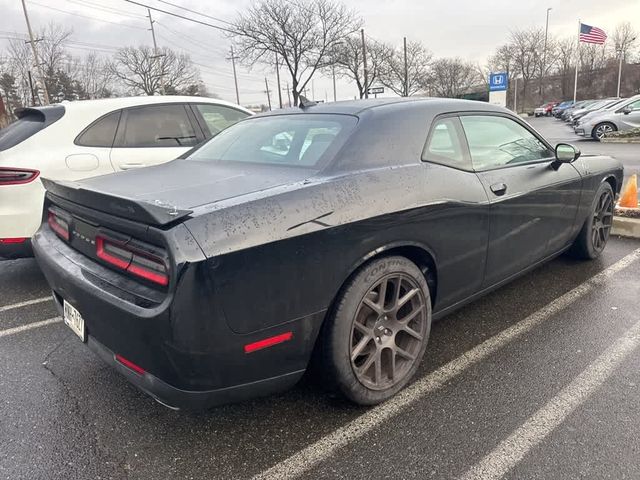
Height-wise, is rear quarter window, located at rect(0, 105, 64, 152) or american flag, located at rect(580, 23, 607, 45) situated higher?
american flag, located at rect(580, 23, 607, 45)

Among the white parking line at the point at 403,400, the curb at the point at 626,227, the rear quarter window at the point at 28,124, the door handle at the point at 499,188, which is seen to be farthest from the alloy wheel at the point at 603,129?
the rear quarter window at the point at 28,124

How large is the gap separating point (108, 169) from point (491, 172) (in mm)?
3288

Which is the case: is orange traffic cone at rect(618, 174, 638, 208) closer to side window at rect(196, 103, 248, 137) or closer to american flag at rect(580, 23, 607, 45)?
side window at rect(196, 103, 248, 137)

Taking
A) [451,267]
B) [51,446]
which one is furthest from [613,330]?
[51,446]

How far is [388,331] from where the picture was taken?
236 centimetres

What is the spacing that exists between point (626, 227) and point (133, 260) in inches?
202

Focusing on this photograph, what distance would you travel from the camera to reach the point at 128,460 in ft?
6.58

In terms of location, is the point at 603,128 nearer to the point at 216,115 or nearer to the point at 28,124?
the point at 216,115

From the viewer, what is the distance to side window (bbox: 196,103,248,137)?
5094 mm

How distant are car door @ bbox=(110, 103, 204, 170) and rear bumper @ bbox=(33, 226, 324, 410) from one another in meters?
2.49

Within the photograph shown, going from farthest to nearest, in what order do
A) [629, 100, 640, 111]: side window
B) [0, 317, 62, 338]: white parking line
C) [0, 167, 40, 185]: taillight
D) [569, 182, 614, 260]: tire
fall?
[629, 100, 640, 111]: side window → [569, 182, 614, 260]: tire → [0, 167, 40, 185]: taillight → [0, 317, 62, 338]: white parking line

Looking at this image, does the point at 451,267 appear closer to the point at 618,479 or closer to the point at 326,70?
the point at 618,479

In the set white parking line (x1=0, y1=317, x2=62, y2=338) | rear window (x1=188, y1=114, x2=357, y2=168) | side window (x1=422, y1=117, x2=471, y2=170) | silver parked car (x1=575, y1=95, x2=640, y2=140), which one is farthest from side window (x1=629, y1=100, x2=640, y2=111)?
white parking line (x1=0, y1=317, x2=62, y2=338)

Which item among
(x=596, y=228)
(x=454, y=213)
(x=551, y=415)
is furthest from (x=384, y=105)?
(x=596, y=228)
